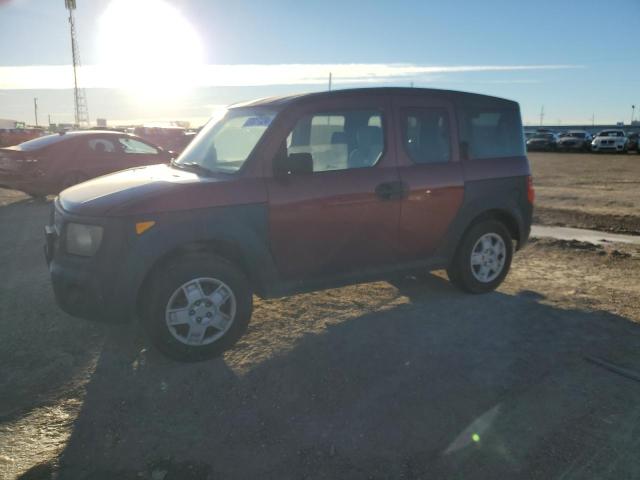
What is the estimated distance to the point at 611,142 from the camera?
33.4 meters

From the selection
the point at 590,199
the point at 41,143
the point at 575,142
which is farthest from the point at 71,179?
the point at 575,142

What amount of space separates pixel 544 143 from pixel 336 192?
38.1 m

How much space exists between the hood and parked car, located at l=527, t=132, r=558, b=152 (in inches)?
1489

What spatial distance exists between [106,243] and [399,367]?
2.24 m

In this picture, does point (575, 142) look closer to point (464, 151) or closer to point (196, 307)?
point (464, 151)

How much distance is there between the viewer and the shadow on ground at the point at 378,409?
2.74 meters

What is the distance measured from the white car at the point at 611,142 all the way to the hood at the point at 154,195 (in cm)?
3557

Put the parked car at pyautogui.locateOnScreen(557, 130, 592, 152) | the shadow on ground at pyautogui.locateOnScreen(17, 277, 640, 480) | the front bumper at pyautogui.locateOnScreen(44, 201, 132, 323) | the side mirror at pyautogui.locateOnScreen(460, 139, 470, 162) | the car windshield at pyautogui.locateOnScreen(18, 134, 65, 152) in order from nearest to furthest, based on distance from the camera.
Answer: the shadow on ground at pyautogui.locateOnScreen(17, 277, 640, 480) < the front bumper at pyautogui.locateOnScreen(44, 201, 132, 323) < the side mirror at pyautogui.locateOnScreen(460, 139, 470, 162) < the car windshield at pyautogui.locateOnScreen(18, 134, 65, 152) < the parked car at pyautogui.locateOnScreen(557, 130, 592, 152)

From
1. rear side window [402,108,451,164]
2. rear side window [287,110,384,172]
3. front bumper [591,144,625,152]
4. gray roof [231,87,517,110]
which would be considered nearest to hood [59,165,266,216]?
rear side window [287,110,384,172]

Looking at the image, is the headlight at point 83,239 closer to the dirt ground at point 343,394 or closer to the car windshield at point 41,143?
the dirt ground at point 343,394

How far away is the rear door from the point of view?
4.70 m

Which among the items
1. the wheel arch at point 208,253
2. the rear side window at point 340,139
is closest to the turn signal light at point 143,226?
the wheel arch at point 208,253

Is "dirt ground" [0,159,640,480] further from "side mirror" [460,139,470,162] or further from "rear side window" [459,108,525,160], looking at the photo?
"rear side window" [459,108,525,160]

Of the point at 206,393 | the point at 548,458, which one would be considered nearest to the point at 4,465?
the point at 206,393
